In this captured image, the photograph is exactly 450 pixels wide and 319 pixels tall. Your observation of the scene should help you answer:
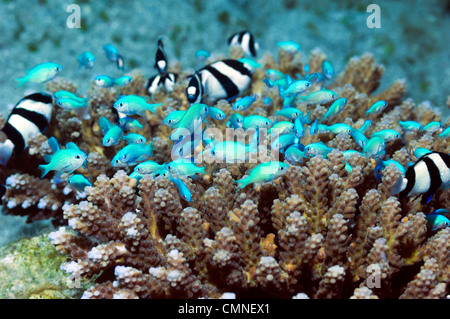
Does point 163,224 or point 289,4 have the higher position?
point 289,4

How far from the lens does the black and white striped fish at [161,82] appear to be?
412 centimetres

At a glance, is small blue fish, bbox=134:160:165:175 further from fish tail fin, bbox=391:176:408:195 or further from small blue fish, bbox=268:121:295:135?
fish tail fin, bbox=391:176:408:195

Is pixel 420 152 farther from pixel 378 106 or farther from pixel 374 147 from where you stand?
pixel 378 106

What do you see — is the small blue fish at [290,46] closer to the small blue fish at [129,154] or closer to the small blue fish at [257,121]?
the small blue fish at [257,121]

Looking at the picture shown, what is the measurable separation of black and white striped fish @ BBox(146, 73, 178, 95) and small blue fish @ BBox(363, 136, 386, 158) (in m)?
2.36

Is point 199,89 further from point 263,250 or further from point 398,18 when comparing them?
point 398,18

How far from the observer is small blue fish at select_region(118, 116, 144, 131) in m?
3.47

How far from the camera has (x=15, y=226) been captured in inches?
208

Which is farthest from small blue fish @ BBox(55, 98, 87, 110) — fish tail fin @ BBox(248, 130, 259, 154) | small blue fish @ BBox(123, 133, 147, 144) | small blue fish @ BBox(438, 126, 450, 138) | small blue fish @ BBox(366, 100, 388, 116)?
small blue fish @ BBox(438, 126, 450, 138)

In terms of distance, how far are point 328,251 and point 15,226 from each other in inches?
194

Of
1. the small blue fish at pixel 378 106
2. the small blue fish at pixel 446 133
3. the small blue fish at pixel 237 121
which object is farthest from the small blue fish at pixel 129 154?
the small blue fish at pixel 446 133

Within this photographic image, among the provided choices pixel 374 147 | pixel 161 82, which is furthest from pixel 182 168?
pixel 161 82
